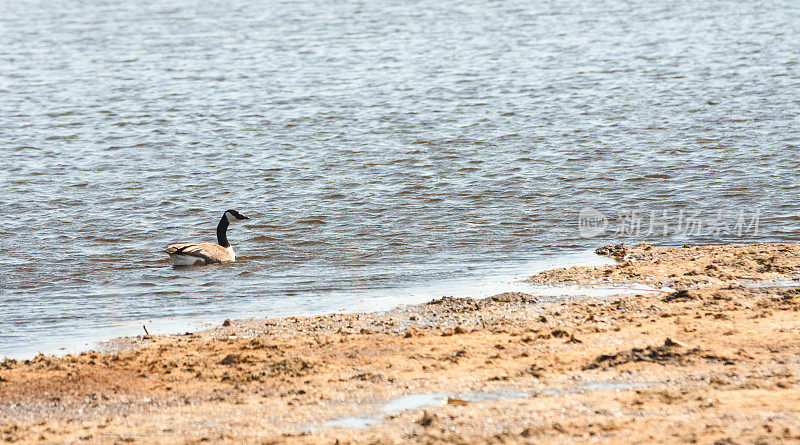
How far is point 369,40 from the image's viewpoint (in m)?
30.9

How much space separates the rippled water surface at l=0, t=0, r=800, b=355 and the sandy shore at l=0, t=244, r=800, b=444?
1.34m

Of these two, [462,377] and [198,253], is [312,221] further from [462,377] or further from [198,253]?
[462,377]

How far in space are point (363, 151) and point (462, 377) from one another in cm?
1062

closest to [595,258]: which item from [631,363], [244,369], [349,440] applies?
[631,363]

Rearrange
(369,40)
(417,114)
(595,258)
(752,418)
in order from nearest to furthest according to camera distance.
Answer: (752,418) < (595,258) < (417,114) < (369,40)

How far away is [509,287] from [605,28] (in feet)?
74.3

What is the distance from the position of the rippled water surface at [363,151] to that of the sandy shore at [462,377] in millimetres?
1342

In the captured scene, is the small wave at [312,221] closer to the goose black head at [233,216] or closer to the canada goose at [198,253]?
the goose black head at [233,216]

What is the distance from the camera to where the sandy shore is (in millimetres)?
6164

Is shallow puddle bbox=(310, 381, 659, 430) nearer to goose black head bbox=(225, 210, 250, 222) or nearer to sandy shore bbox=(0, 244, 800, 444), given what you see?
sandy shore bbox=(0, 244, 800, 444)

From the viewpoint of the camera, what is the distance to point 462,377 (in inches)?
282

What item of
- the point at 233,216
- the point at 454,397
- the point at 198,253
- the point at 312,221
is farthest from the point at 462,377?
the point at 312,221

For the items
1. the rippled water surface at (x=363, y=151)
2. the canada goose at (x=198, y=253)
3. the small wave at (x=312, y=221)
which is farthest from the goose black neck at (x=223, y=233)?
the small wave at (x=312, y=221)

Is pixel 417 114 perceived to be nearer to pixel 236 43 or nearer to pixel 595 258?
pixel 595 258
